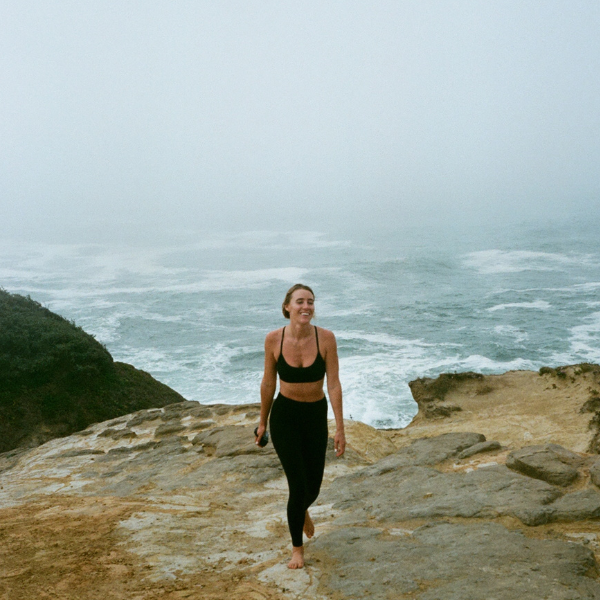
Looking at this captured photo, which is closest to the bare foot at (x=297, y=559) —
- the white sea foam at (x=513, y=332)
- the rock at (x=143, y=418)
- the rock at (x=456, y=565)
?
the rock at (x=456, y=565)

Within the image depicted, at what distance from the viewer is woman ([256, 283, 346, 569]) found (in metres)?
4.39

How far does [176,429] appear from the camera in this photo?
11.5 metres

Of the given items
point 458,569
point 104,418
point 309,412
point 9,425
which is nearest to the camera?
point 458,569

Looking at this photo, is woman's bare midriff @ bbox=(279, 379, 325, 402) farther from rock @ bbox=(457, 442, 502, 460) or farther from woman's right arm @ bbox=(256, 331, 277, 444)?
rock @ bbox=(457, 442, 502, 460)

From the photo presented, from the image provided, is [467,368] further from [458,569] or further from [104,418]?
[458,569]

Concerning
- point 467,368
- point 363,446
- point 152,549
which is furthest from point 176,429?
point 467,368

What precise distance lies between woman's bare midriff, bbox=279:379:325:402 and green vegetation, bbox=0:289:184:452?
13313mm

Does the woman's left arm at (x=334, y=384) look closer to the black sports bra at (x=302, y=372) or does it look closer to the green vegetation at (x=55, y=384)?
the black sports bra at (x=302, y=372)

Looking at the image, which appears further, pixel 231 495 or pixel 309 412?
pixel 231 495

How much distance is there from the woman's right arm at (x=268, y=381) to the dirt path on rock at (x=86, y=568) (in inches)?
46.0

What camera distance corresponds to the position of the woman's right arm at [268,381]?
14.8 ft

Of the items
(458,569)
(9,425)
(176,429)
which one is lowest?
(9,425)

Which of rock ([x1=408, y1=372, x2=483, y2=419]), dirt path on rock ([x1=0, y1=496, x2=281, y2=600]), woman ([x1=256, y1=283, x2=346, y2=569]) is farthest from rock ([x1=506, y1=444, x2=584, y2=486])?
rock ([x1=408, y1=372, x2=483, y2=419])

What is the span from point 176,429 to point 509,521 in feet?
25.4
